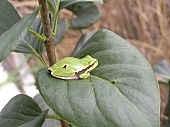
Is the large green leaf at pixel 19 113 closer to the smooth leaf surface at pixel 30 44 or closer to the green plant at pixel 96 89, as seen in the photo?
the green plant at pixel 96 89

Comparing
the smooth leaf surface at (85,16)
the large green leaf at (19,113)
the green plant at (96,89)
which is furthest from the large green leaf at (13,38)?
the smooth leaf surface at (85,16)

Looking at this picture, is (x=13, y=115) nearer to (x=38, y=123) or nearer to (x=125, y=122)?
(x=38, y=123)

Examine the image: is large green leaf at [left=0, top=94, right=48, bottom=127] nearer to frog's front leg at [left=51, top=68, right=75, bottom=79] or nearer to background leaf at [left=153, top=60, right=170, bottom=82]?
frog's front leg at [left=51, top=68, right=75, bottom=79]

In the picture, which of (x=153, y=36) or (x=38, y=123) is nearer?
(x=38, y=123)

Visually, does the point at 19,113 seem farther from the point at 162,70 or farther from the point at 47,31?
the point at 162,70

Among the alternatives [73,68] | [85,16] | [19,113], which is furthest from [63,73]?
[85,16]

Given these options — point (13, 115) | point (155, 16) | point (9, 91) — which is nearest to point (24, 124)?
point (13, 115)

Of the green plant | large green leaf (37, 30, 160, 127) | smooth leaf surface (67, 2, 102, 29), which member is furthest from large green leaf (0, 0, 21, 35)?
smooth leaf surface (67, 2, 102, 29)
